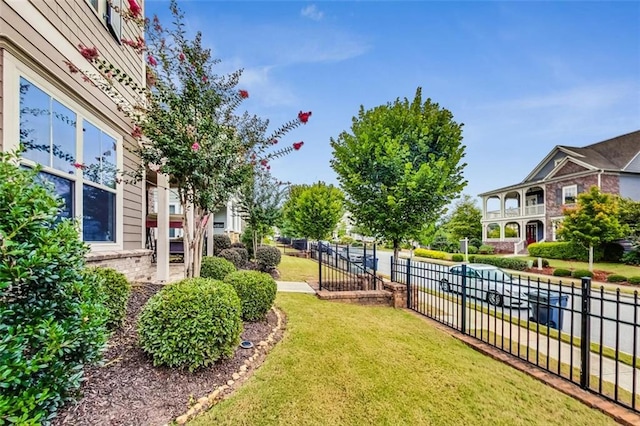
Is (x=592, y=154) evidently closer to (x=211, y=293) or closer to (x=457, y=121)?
(x=457, y=121)

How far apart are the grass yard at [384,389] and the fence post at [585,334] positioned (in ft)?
1.49

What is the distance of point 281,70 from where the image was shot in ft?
37.2

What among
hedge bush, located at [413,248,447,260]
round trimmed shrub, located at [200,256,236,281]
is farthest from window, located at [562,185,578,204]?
round trimmed shrub, located at [200,256,236,281]

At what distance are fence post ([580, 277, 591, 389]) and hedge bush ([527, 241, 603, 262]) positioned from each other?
2031 centimetres

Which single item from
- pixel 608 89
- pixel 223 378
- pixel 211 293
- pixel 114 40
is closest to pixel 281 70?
pixel 114 40

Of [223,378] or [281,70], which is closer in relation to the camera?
[223,378]

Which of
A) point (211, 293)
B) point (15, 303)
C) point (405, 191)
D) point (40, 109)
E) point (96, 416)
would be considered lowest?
point (96, 416)

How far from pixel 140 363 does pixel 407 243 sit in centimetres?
782

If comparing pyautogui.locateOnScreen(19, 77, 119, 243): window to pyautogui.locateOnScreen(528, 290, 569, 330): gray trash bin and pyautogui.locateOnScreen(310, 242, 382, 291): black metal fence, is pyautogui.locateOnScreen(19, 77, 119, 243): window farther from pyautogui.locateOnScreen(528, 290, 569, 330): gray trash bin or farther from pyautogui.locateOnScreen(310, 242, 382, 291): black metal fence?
pyautogui.locateOnScreen(528, 290, 569, 330): gray trash bin

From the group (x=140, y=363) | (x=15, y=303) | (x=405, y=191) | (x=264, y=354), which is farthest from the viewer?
(x=405, y=191)

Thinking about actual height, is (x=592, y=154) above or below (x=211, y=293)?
above

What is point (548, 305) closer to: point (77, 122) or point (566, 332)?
point (566, 332)

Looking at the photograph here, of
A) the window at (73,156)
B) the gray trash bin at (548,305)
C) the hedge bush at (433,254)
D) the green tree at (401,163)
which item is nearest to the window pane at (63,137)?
the window at (73,156)

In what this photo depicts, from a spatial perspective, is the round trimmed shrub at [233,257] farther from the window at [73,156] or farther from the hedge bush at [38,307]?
the hedge bush at [38,307]
